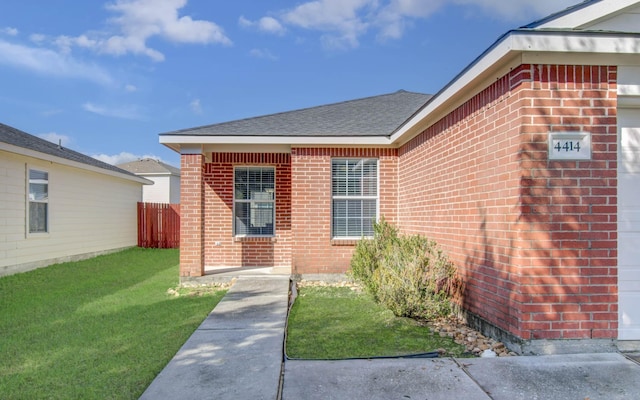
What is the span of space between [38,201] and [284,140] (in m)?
7.40

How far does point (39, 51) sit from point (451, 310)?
741 inches

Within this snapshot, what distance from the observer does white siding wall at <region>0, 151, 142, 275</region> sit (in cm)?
971

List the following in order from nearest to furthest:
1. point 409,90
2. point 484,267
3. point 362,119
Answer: point 484,267 < point 362,119 < point 409,90

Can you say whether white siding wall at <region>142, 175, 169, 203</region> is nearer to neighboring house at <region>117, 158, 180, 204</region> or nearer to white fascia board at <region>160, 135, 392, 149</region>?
neighboring house at <region>117, 158, 180, 204</region>

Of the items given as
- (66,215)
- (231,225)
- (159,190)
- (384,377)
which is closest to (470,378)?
(384,377)

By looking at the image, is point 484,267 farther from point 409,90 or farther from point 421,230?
point 409,90

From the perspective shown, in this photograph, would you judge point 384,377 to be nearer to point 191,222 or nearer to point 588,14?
point 588,14

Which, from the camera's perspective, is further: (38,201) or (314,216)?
(38,201)

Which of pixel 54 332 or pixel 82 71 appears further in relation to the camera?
pixel 82 71

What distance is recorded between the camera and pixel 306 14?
14219 mm

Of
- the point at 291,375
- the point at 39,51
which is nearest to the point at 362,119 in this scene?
the point at 291,375

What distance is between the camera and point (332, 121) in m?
9.53

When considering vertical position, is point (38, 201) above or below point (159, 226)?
above

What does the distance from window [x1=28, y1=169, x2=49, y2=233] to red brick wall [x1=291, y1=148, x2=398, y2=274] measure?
7309 millimetres
